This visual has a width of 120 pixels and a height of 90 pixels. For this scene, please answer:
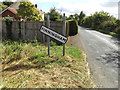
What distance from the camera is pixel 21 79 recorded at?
3.18 metres

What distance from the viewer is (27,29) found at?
31.7ft

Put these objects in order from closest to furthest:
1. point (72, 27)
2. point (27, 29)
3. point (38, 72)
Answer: point (38, 72) → point (27, 29) → point (72, 27)

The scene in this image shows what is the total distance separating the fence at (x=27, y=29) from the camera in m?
9.48

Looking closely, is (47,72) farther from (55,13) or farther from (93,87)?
(55,13)

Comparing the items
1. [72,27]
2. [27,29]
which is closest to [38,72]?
[27,29]

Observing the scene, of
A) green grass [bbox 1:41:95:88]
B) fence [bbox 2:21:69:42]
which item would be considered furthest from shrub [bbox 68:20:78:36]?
green grass [bbox 1:41:95:88]

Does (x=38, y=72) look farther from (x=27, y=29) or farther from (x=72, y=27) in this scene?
(x=72, y=27)

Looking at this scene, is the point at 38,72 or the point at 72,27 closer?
the point at 38,72

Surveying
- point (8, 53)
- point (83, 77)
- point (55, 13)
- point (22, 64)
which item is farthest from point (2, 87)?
point (55, 13)

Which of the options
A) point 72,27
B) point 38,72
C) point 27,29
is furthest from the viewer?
point 72,27

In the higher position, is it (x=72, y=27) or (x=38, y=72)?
(x=72, y=27)

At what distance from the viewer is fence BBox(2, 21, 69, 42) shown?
9.48m

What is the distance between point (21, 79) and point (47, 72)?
947 mm

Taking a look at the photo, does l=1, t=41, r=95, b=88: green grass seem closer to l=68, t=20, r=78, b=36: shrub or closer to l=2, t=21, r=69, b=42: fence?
l=2, t=21, r=69, b=42: fence
